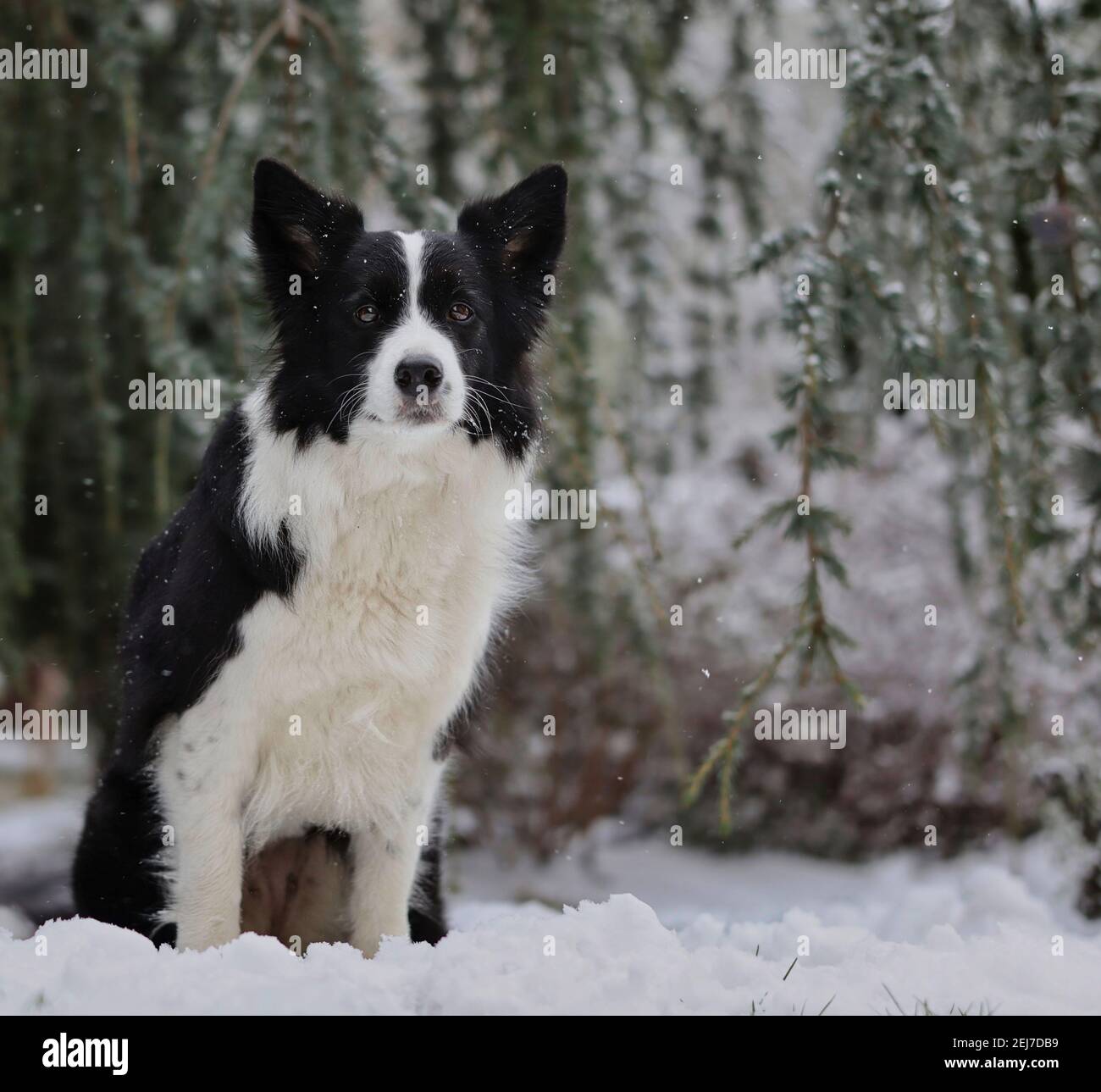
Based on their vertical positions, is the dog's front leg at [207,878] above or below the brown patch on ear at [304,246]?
below

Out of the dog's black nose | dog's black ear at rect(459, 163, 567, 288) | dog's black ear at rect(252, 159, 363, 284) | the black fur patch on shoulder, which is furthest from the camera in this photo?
dog's black ear at rect(459, 163, 567, 288)

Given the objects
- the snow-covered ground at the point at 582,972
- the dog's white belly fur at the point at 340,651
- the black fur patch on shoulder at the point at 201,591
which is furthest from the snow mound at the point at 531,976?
the black fur patch on shoulder at the point at 201,591

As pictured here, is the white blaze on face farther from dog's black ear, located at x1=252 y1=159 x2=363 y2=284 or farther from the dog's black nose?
dog's black ear, located at x1=252 y1=159 x2=363 y2=284

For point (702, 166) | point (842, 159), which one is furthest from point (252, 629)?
point (702, 166)

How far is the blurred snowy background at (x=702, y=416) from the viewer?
357 centimetres

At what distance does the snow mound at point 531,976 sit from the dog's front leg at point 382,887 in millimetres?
527

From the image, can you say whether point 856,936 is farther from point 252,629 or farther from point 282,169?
point 282,169

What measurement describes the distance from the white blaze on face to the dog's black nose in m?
0.01

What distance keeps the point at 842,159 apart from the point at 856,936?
2.13 m

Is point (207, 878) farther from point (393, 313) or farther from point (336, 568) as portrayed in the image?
point (393, 313)

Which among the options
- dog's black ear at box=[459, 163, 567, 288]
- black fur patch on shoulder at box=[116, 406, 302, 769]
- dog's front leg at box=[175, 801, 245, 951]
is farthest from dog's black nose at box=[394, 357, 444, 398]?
dog's front leg at box=[175, 801, 245, 951]

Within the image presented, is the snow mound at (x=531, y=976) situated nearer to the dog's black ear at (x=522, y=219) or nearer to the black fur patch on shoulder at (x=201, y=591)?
the black fur patch on shoulder at (x=201, y=591)

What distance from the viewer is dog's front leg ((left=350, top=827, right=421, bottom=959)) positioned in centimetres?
342

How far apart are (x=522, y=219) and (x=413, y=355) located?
0.69 meters
